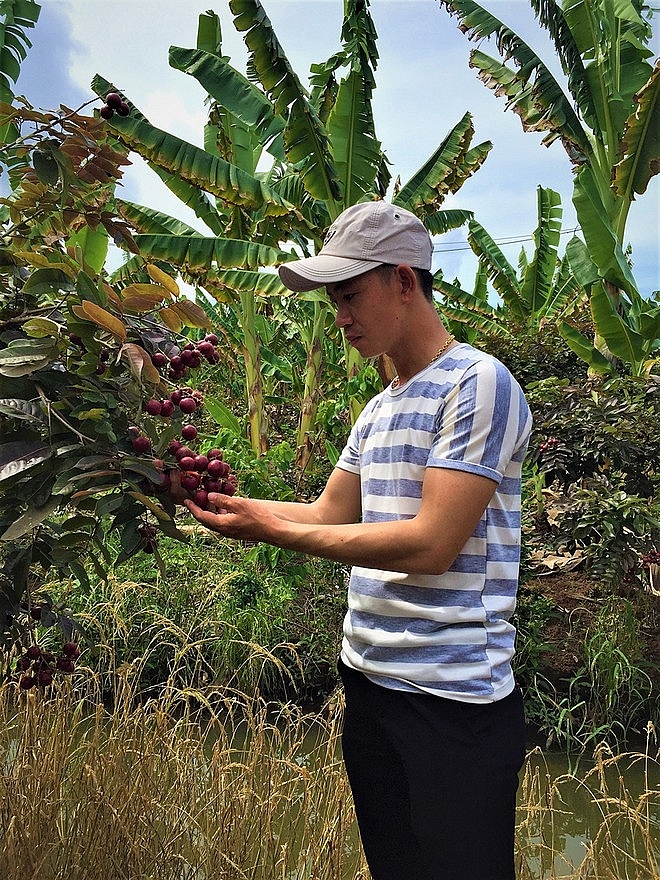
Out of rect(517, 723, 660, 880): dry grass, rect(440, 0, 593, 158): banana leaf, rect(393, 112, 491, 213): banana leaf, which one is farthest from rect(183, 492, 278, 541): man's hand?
rect(440, 0, 593, 158): banana leaf

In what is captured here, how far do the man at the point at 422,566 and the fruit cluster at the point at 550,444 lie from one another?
10.5 feet

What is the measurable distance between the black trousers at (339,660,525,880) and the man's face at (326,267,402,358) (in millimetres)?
540

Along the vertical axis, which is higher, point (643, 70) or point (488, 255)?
point (643, 70)

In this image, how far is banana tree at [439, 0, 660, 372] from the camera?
5.68 metres

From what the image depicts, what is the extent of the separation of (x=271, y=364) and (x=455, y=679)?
7193 millimetres

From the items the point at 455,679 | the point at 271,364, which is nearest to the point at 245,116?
the point at 271,364

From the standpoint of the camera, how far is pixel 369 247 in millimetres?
1244

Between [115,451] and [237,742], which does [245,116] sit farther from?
[115,451]

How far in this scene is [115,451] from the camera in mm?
1186

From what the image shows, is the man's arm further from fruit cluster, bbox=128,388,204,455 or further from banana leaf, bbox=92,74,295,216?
banana leaf, bbox=92,74,295,216

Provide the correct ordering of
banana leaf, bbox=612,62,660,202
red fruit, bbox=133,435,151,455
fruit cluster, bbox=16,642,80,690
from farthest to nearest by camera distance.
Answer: banana leaf, bbox=612,62,660,202 → fruit cluster, bbox=16,642,80,690 → red fruit, bbox=133,435,151,455

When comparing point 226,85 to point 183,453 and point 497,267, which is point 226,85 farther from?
point 183,453

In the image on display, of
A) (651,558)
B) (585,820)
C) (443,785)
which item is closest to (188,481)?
(443,785)

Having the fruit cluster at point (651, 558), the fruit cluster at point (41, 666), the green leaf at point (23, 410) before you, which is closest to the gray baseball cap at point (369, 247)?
the green leaf at point (23, 410)
